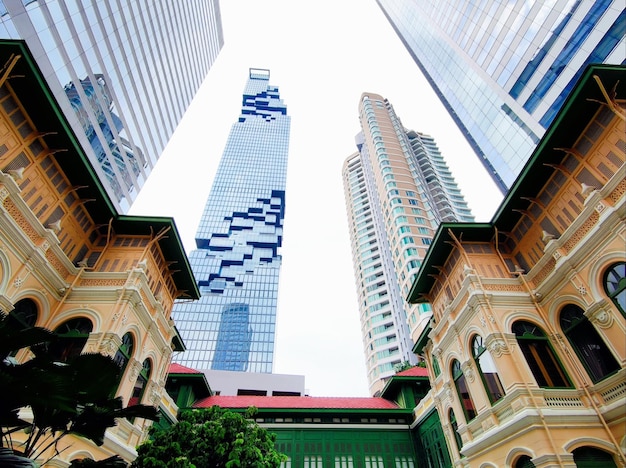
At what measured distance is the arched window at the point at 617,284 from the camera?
42.4 ft

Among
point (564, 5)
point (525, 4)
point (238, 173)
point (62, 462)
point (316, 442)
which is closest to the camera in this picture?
point (62, 462)

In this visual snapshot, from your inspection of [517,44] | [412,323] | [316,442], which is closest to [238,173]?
[412,323]

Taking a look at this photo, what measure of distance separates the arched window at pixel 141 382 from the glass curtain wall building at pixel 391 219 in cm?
4663

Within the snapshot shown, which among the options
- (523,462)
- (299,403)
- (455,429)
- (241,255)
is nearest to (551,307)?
(523,462)

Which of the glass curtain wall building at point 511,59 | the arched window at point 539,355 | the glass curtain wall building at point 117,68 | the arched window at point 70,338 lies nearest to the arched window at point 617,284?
the arched window at point 539,355

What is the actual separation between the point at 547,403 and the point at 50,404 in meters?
16.0

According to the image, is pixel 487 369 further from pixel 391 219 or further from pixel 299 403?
pixel 391 219

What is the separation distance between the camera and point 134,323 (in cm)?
1759

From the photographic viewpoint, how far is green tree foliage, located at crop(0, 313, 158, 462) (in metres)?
6.90

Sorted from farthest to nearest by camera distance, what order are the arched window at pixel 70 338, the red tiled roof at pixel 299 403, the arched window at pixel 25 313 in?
the red tiled roof at pixel 299 403 → the arched window at pixel 70 338 → the arched window at pixel 25 313

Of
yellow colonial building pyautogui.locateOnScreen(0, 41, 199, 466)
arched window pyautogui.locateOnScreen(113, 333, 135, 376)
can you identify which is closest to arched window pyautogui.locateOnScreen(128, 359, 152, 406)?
yellow colonial building pyautogui.locateOnScreen(0, 41, 199, 466)

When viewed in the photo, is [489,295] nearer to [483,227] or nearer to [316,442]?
[483,227]

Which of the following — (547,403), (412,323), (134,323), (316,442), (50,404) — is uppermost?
(412,323)

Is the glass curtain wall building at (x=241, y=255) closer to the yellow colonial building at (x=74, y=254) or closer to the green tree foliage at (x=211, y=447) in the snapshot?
the yellow colonial building at (x=74, y=254)
